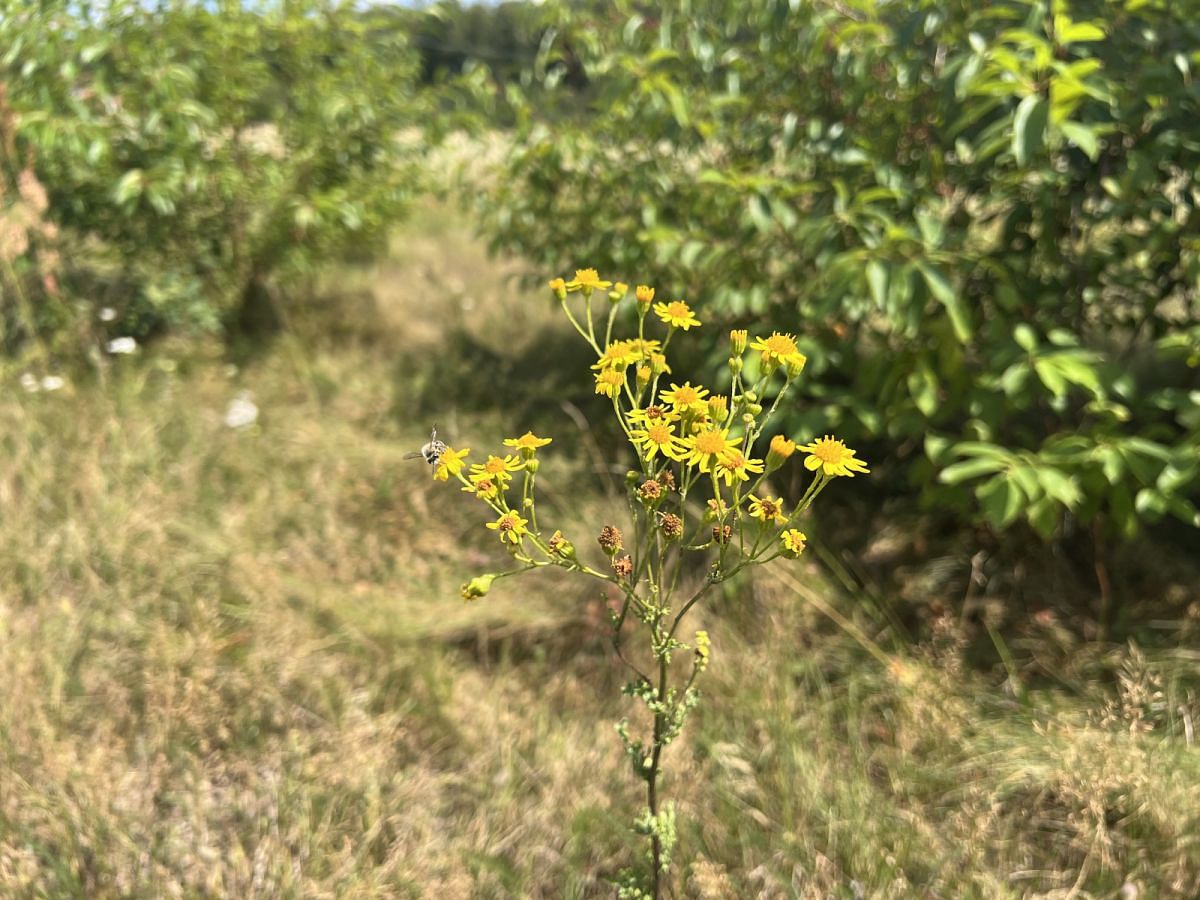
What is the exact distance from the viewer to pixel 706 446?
0.77 metres

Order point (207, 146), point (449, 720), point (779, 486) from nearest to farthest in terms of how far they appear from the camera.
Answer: point (449, 720), point (779, 486), point (207, 146)

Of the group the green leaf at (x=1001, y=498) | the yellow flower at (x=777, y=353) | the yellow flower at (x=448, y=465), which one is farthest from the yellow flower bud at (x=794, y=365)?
the green leaf at (x=1001, y=498)

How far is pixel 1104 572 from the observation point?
1.92 metres

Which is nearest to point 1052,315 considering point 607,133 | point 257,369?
point 607,133

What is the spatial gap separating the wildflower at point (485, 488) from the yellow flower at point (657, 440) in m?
0.15

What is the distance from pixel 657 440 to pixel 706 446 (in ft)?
0.16

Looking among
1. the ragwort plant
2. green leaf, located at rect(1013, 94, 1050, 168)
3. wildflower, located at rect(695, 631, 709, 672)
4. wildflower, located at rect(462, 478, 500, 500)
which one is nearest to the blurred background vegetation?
green leaf, located at rect(1013, 94, 1050, 168)

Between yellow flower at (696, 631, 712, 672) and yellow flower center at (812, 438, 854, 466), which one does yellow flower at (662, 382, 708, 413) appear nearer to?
yellow flower center at (812, 438, 854, 466)

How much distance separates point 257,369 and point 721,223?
6.84ft

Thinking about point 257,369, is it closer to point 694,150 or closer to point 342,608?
point 342,608

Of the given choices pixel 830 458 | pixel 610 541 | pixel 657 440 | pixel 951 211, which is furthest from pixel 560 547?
pixel 951 211

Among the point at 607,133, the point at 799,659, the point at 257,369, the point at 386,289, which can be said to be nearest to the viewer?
the point at 799,659

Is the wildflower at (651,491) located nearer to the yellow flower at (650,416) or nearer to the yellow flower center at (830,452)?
the yellow flower at (650,416)

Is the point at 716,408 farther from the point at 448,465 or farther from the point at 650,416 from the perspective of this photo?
the point at 448,465
